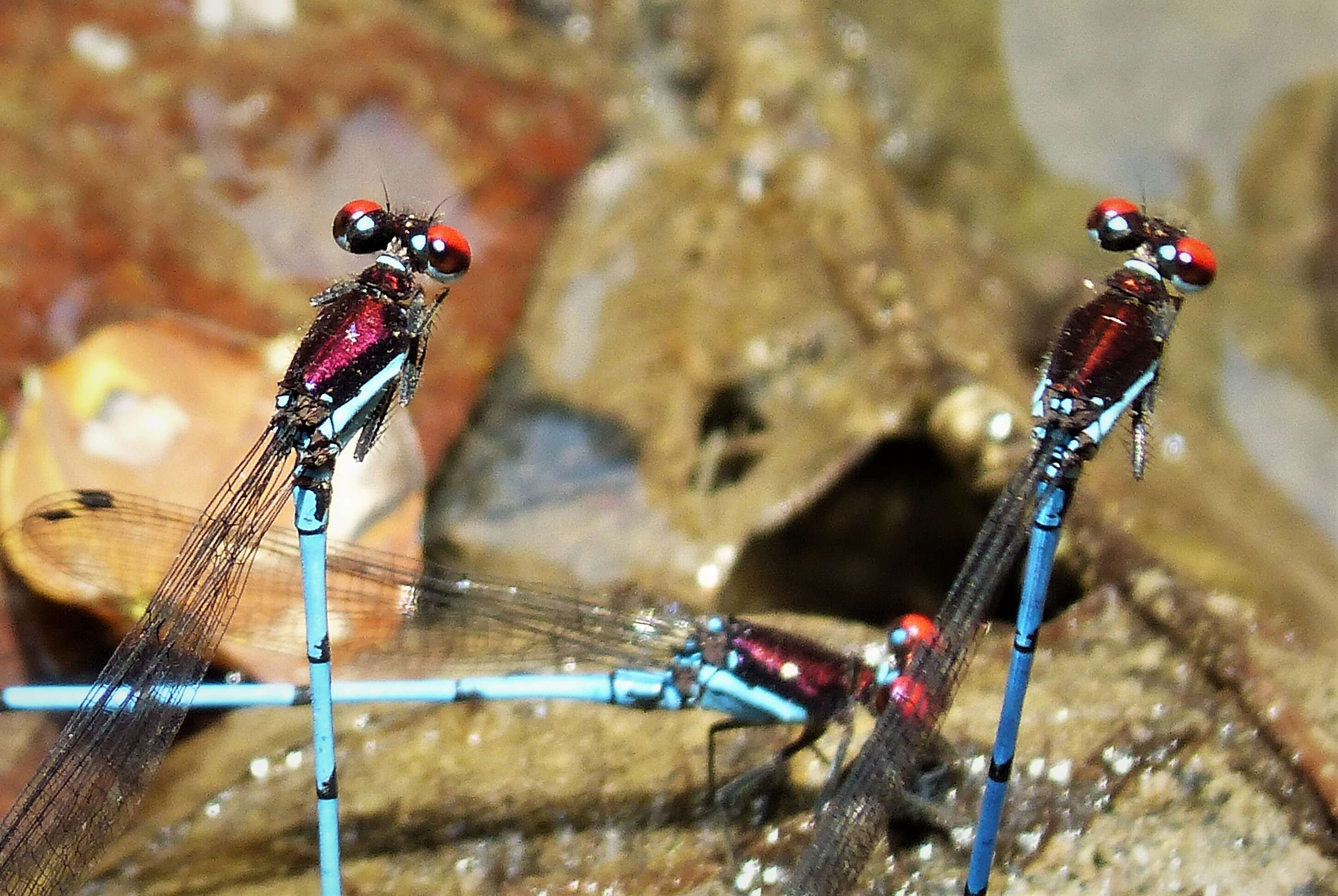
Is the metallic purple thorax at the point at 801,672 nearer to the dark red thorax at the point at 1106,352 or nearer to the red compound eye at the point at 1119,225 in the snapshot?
the dark red thorax at the point at 1106,352

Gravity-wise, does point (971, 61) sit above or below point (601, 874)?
above

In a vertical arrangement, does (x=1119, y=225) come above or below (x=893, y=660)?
above

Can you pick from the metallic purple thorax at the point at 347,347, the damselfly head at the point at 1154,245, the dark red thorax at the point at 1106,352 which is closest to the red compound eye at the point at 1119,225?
the damselfly head at the point at 1154,245

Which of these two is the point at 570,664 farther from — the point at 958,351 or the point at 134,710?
the point at 958,351

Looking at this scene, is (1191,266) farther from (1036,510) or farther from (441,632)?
(441,632)

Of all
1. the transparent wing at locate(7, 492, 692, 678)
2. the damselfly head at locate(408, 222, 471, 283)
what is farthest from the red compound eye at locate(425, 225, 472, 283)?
the transparent wing at locate(7, 492, 692, 678)

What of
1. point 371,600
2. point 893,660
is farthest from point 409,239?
point 893,660

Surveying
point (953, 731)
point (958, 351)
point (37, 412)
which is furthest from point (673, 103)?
point (953, 731)
